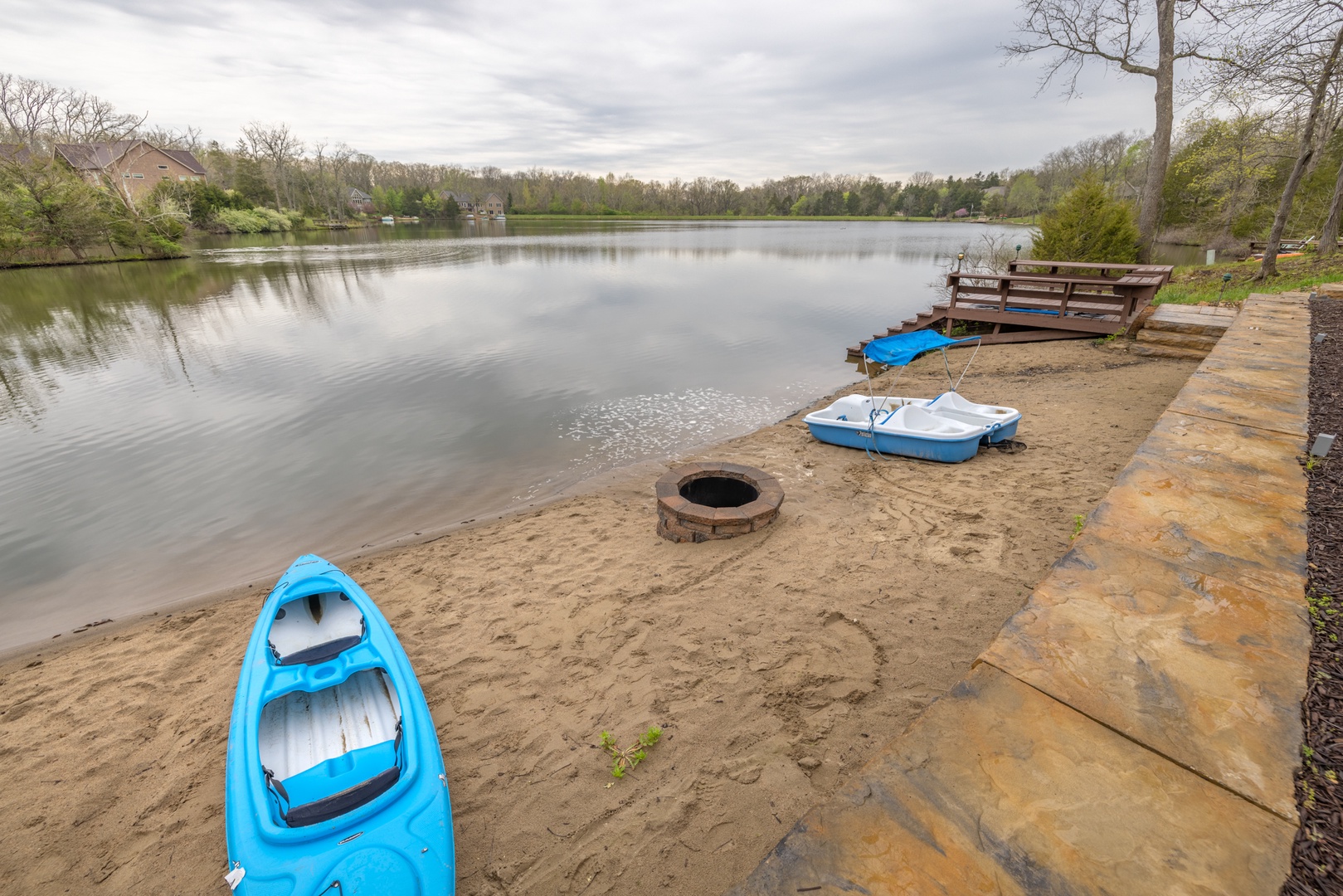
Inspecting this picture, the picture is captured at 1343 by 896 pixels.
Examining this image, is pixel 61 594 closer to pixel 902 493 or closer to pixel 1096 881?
pixel 1096 881

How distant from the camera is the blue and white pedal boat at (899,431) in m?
7.10

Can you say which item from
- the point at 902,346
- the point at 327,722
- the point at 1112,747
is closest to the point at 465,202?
the point at 902,346

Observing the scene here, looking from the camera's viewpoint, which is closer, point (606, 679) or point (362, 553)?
point (606, 679)

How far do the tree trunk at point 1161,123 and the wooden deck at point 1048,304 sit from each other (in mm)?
3155

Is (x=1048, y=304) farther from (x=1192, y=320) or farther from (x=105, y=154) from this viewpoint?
(x=105, y=154)

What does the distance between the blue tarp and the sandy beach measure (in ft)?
6.70

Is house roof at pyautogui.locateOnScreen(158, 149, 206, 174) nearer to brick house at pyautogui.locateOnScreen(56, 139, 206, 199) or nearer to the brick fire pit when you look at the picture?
brick house at pyautogui.locateOnScreen(56, 139, 206, 199)

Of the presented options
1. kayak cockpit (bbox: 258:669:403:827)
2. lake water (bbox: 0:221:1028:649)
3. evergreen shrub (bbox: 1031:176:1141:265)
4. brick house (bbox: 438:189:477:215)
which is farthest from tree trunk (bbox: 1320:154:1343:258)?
brick house (bbox: 438:189:477:215)

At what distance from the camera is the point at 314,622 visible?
4.53m

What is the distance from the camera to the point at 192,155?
2625 inches

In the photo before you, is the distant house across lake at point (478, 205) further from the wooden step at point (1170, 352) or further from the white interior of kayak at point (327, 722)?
the white interior of kayak at point (327, 722)

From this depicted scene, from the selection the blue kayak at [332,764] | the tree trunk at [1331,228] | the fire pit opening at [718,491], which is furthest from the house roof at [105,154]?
the tree trunk at [1331,228]

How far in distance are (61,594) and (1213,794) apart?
976cm

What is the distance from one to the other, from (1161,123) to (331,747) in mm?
25156
